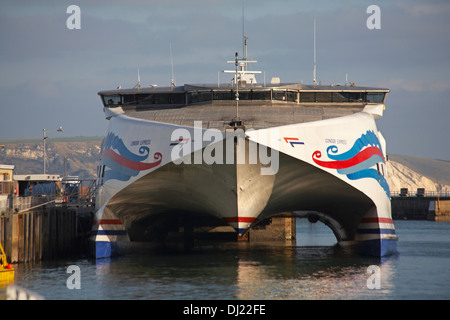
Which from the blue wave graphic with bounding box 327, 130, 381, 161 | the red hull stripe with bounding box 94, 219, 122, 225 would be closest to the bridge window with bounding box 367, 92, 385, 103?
the blue wave graphic with bounding box 327, 130, 381, 161

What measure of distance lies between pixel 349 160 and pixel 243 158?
17.8 feet

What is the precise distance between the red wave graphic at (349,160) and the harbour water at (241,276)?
5159 millimetres

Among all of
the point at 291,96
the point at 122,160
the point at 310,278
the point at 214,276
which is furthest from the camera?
the point at 291,96

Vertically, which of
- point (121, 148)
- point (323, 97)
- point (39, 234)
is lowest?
point (39, 234)

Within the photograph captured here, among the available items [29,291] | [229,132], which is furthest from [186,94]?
[29,291]

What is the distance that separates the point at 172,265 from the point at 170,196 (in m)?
3.63

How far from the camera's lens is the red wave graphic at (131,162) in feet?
119

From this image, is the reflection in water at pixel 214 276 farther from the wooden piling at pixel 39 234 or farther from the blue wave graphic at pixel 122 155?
the blue wave graphic at pixel 122 155

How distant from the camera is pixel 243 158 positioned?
35.3 meters

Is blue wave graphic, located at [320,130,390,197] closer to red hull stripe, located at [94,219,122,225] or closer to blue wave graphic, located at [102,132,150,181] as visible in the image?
blue wave graphic, located at [102,132,150,181]

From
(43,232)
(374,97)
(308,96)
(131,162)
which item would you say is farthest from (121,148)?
(374,97)

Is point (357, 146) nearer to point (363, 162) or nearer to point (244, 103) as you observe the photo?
point (363, 162)
